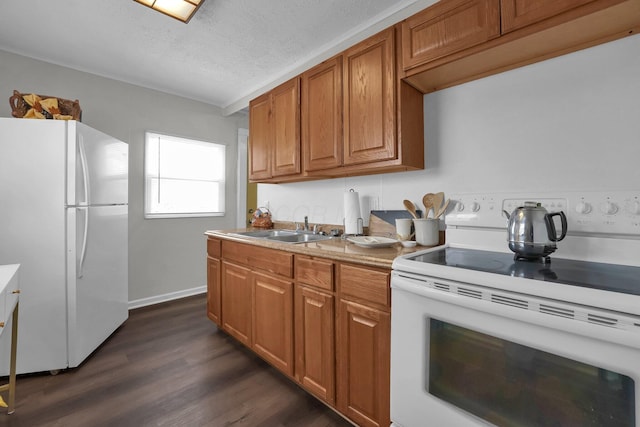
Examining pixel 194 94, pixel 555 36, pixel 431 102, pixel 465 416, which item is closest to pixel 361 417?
pixel 465 416

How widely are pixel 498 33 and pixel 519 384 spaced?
1396mm

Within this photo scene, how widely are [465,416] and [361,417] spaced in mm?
567

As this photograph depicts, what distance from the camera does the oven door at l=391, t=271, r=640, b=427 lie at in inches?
30.1

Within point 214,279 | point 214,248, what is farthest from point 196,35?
point 214,279

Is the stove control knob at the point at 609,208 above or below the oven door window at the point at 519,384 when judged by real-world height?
above

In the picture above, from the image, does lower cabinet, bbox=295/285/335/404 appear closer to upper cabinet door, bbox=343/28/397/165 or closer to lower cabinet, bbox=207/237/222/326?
upper cabinet door, bbox=343/28/397/165

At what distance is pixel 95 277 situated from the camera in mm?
2258

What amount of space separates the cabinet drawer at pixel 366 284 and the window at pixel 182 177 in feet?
9.15

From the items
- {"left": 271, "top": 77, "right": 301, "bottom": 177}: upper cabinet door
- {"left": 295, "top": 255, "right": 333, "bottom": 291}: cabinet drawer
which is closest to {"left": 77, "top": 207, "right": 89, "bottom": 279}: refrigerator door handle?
{"left": 271, "top": 77, "right": 301, "bottom": 177}: upper cabinet door

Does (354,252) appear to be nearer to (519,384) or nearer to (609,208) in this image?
(519,384)

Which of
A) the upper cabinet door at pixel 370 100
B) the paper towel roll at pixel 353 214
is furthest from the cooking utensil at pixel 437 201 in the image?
the paper towel roll at pixel 353 214

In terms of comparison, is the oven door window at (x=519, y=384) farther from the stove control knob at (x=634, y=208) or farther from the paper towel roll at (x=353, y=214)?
the paper towel roll at (x=353, y=214)

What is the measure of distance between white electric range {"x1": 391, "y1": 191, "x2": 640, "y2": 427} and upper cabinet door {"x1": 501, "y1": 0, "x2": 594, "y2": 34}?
737mm

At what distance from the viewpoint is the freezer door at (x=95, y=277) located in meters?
2.02
